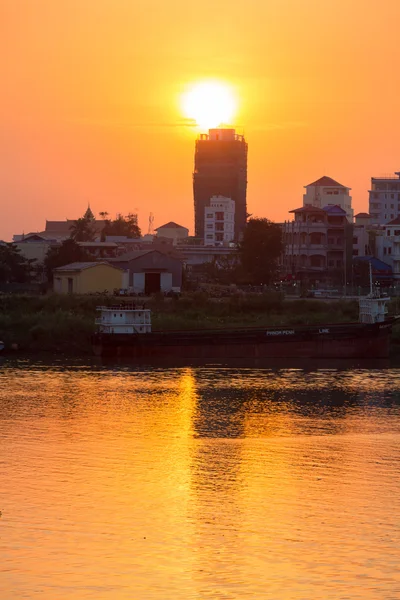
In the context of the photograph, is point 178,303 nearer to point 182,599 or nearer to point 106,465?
point 106,465

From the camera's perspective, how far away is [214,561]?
28297 millimetres

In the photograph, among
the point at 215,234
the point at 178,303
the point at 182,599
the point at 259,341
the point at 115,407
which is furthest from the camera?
the point at 215,234

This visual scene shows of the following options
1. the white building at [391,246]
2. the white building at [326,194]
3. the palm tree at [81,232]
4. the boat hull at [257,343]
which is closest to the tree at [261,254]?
the white building at [391,246]

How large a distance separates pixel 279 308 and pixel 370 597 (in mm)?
67968

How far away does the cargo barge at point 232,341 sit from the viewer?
75875 mm

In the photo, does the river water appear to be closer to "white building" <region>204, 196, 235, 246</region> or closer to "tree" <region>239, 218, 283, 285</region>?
"tree" <region>239, 218, 283, 285</region>

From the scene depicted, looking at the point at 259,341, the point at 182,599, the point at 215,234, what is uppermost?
the point at 215,234

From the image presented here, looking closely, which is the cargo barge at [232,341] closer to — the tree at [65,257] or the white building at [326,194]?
the tree at [65,257]

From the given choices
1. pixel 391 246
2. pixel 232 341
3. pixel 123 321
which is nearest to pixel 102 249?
pixel 391 246

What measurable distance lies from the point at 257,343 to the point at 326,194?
381 ft

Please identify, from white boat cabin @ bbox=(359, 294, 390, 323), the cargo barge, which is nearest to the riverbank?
the cargo barge

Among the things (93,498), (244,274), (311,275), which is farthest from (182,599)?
(311,275)

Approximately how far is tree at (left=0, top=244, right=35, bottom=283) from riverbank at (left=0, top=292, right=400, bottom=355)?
22.3m

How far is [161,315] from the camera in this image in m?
88.8
